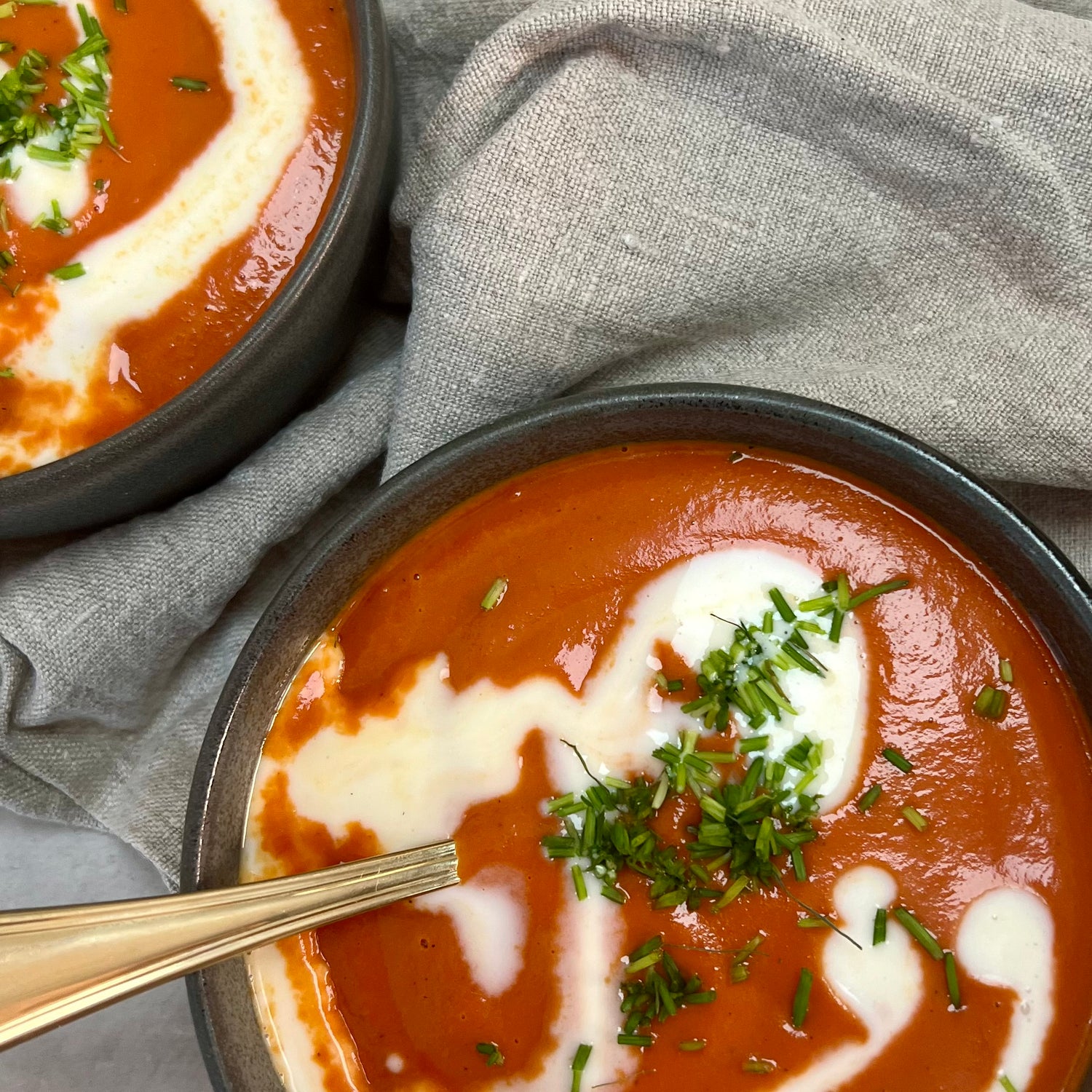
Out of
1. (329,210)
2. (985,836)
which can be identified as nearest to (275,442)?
(329,210)

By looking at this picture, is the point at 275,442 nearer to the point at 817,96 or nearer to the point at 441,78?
the point at 441,78

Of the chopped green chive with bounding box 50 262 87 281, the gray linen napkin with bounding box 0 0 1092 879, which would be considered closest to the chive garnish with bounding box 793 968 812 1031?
the gray linen napkin with bounding box 0 0 1092 879

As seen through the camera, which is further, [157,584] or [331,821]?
[157,584]

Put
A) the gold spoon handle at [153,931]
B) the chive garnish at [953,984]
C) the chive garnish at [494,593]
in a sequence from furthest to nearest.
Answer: the chive garnish at [494,593] < the chive garnish at [953,984] < the gold spoon handle at [153,931]

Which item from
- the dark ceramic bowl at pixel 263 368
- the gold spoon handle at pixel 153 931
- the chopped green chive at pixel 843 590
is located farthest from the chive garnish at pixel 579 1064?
the dark ceramic bowl at pixel 263 368

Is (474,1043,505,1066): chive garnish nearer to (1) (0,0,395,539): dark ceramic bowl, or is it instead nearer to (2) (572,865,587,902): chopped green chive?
(2) (572,865,587,902): chopped green chive

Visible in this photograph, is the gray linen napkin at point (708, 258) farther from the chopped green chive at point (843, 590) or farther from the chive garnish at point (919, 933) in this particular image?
the chive garnish at point (919, 933)
